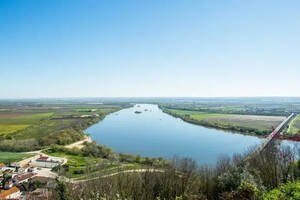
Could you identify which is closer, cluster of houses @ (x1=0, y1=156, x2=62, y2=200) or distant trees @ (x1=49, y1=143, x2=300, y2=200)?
distant trees @ (x1=49, y1=143, x2=300, y2=200)

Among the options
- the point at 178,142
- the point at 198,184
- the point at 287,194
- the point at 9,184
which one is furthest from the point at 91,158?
the point at 287,194

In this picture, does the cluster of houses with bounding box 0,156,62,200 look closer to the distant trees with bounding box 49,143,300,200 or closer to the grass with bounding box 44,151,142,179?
the grass with bounding box 44,151,142,179

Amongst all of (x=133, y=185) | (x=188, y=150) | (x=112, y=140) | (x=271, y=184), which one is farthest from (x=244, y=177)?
(x=112, y=140)

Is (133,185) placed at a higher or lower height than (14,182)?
higher

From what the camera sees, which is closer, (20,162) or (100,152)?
(20,162)

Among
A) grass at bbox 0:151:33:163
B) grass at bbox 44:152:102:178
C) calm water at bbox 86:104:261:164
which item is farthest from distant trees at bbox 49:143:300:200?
grass at bbox 0:151:33:163

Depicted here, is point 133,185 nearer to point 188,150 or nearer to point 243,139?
point 188,150

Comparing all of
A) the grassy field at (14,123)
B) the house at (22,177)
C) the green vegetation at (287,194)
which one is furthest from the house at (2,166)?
the green vegetation at (287,194)

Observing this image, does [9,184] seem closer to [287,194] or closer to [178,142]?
[287,194]

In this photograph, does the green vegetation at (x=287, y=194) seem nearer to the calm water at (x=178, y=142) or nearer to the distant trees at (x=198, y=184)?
the distant trees at (x=198, y=184)
